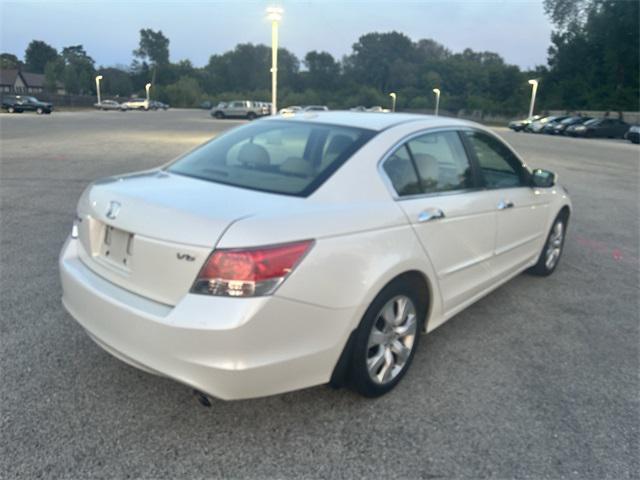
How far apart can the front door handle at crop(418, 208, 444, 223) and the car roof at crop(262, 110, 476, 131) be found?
592mm

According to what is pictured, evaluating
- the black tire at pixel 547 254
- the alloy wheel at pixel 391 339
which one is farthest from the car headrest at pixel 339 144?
the black tire at pixel 547 254

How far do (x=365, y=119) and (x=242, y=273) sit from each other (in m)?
1.68

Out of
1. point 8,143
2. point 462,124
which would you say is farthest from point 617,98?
point 462,124

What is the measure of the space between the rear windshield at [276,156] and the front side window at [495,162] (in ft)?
3.79

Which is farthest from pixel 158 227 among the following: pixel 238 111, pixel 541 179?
pixel 238 111

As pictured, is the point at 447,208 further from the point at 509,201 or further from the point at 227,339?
the point at 227,339

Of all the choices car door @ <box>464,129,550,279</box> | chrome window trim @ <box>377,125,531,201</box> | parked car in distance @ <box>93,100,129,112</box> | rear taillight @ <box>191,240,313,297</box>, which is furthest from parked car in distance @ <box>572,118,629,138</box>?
parked car in distance @ <box>93,100,129,112</box>

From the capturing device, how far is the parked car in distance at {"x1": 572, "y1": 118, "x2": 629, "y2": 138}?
133 feet

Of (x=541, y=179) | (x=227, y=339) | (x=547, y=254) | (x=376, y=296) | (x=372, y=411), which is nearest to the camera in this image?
(x=227, y=339)

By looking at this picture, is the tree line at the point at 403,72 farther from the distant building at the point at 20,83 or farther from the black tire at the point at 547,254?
the black tire at the point at 547,254

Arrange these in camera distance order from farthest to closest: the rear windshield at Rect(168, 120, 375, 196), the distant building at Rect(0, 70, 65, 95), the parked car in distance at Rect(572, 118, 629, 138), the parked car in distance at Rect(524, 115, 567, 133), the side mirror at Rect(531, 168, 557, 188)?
the distant building at Rect(0, 70, 65, 95), the parked car in distance at Rect(524, 115, 567, 133), the parked car in distance at Rect(572, 118, 629, 138), the side mirror at Rect(531, 168, 557, 188), the rear windshield at Rect(168, 120, 375, 196)

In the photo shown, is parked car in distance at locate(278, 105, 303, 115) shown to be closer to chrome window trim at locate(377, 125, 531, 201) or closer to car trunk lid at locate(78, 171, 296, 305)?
chrome window trim at locate(377, 125, 531, 201)

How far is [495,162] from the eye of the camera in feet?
14.0

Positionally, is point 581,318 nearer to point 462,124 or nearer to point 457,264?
point 457,264
